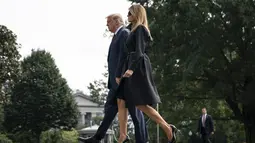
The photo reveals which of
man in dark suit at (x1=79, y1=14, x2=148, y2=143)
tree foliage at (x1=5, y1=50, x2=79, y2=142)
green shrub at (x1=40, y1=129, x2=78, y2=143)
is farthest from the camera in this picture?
green shrub at (x1=40, y1=129, x2=78, y2=143)

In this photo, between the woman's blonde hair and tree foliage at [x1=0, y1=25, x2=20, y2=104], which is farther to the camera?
tree foliage at [x1=0, y1=25, x2=20, y2=104]

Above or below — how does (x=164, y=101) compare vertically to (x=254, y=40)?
below

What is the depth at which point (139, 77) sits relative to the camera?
5.59 metres

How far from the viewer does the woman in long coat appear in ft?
18.1

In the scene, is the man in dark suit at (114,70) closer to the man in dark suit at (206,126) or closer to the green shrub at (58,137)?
the man in dark suit at (206,126)

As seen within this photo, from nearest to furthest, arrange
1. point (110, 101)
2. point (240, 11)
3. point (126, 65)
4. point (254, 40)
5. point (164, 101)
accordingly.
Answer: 1. point (126, 65)
2. point (110, 101)
3. point (240, 11)
4. point (254, 40)
5. point (164, 101)

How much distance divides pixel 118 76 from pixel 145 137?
79 cm

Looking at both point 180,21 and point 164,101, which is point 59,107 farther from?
point 180,21

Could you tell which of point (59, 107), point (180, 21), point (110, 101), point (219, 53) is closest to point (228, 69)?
point (219, 53)

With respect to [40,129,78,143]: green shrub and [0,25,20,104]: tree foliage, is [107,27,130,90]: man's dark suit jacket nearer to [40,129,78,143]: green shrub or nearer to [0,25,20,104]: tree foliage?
[0,25,20,104]: tree foliage

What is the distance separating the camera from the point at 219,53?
24.9 metres

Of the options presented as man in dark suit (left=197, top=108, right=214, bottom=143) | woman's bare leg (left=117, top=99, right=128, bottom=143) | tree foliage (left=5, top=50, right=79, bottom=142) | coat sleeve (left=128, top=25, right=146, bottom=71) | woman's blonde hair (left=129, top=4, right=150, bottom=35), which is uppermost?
tree foliage (left=5, top=50, right=79, bottom=142)

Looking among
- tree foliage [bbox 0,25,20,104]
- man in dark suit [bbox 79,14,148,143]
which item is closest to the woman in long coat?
man in dark suit [bbox 79,14,148,143]

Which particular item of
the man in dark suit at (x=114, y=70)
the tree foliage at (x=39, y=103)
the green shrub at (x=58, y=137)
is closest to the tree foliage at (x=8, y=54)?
the tree foliage at (x=39, y=103)
